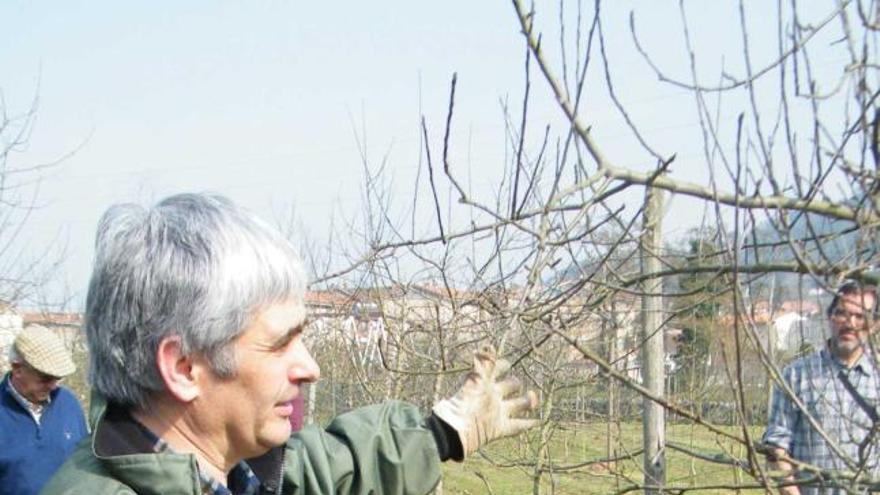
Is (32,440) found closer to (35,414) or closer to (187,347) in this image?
(35,414)

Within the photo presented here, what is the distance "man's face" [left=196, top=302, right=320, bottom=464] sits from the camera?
1.82 m

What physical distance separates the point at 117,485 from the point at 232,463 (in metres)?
0.22

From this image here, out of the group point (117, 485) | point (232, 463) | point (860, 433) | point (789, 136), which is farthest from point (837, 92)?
point (860, 433)

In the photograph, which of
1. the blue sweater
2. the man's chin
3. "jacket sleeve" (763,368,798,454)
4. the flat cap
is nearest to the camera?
the man's chin

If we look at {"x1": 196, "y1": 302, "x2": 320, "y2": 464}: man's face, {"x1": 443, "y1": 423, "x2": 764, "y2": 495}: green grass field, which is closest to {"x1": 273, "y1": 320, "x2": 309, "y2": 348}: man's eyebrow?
{"x1": 196, "y1": 302, "x2": 320, "y2": 464}: man's face

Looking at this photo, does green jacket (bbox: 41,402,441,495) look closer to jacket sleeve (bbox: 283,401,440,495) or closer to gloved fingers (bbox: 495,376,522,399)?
jacket sleeve (bbox: 283,401,440,495)

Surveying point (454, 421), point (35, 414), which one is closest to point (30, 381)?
point (35, 414)

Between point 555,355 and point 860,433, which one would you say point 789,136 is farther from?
point 555,355

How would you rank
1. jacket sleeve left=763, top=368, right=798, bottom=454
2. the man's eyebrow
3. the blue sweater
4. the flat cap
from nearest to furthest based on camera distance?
the man's eyebrow, jacket sleeve left=763, top=368, right=798, bottom=454, the blue sweater, the flat cap

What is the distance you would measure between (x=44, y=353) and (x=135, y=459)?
139 inches

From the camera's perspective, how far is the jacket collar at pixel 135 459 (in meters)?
1.74

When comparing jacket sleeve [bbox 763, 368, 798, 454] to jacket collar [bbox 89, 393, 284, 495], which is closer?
jacket collar [bbox 89, 393, 284, 495]

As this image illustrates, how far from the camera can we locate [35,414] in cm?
510

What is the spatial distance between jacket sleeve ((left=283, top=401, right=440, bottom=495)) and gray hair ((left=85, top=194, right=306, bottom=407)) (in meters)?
0.44
